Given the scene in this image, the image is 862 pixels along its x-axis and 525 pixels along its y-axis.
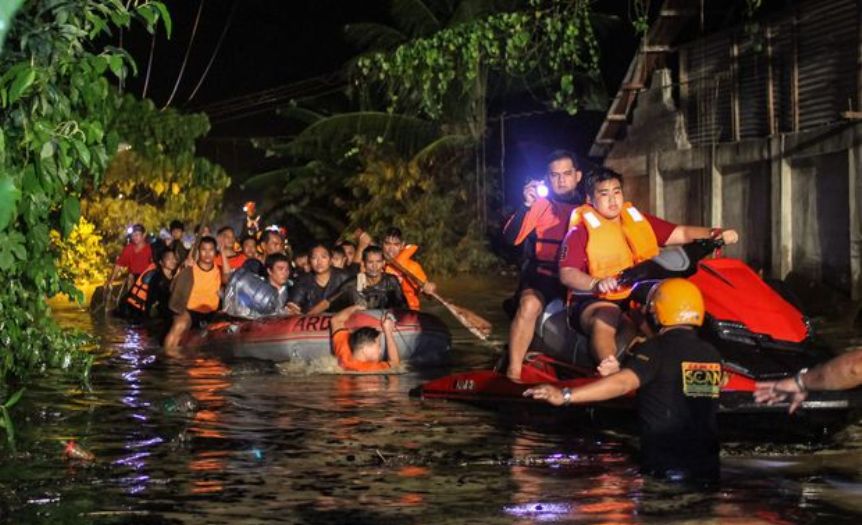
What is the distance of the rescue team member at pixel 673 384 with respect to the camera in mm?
7750

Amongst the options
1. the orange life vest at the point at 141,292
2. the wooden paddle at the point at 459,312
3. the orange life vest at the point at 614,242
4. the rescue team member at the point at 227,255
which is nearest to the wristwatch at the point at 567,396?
the orange life vest at the point at 614,242

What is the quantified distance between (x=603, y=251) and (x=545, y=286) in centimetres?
109

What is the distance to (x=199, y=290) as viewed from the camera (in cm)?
1797

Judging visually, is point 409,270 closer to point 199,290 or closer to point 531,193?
point 199,290

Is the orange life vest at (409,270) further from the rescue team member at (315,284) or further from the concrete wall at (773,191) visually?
the concrete wall at (773,191)

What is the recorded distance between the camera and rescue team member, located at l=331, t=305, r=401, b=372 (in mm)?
14805

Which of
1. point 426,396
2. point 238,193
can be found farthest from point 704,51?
point 238,193

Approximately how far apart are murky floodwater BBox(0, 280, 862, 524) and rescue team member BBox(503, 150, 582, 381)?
0.68m

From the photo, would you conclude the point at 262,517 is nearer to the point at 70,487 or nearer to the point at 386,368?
the point at 70,487

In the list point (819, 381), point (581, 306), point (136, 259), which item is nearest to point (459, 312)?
point (581, 306)

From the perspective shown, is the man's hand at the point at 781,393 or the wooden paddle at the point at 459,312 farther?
the wooden paddle at the point at 459,312

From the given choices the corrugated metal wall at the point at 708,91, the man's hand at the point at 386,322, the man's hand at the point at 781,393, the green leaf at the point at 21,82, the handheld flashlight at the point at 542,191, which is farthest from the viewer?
the corrugated metal wall at the point at 708,91

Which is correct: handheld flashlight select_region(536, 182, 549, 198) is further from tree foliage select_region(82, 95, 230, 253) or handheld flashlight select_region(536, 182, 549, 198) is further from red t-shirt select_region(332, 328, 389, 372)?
tree foliage select_region(82, 95, 230, 253)

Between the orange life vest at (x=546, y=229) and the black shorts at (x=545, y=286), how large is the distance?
62 millimetres
